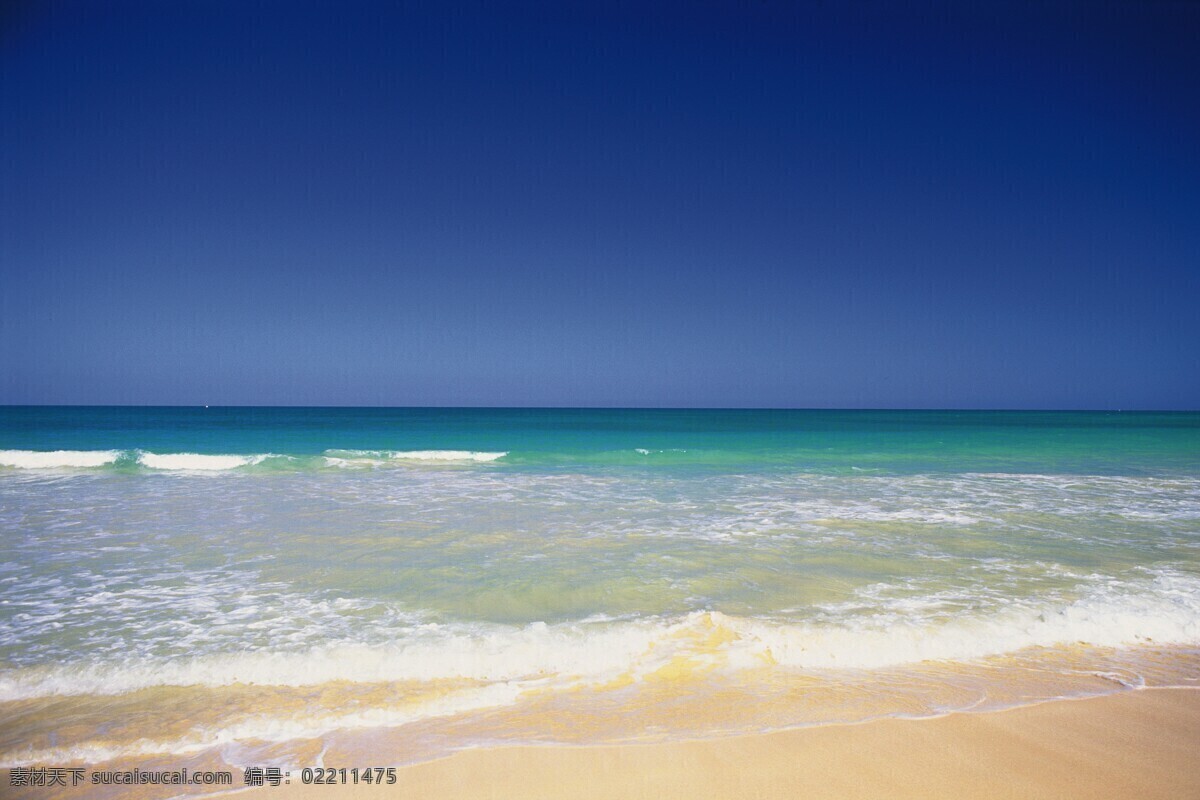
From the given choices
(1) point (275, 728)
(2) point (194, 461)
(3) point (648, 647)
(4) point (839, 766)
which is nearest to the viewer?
(4) point (839, 766)

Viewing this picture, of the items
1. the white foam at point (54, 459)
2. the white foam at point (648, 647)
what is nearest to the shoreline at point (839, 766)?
the white foam at point (648, 647)

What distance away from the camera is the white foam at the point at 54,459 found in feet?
55.9

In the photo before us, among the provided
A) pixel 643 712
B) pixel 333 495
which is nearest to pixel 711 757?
pixel 643 712

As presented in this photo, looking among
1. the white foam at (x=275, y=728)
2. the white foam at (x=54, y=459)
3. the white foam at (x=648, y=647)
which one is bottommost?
the white foam at (x=275, y=728)

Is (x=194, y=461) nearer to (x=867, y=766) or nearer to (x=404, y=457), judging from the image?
(x=404, y=457)

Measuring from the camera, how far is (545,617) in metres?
4.79

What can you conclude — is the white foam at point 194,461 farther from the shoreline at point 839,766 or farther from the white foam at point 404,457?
the shoreline at point 839,766

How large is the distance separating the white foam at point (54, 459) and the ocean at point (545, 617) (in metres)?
8.00

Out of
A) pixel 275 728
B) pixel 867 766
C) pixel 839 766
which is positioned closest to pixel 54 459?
→ pixel 275 728

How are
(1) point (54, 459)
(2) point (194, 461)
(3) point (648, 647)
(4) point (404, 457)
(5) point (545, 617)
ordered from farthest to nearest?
(4) point (404, 457) → (2) point (194, 461) → (1) point (54, 459) → (5) point (545, 617) → (3) point (648, 647)

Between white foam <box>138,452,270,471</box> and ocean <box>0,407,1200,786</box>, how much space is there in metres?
6.76

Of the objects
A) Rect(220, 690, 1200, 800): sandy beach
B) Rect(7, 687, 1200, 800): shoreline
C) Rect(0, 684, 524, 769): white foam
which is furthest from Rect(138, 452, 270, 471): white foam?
Rect(220, 690, 1200, 800): sandy beach

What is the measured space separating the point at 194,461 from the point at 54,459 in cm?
396

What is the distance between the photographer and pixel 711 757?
287 centimetres
